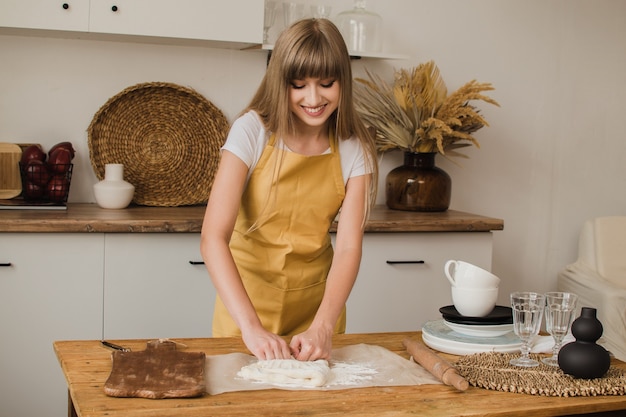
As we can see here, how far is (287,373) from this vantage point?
1.47 meters

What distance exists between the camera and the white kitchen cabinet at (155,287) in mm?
2750

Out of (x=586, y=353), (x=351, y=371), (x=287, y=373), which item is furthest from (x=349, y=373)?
(x=586, y=353)

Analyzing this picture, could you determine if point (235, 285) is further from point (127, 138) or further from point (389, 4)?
point (389, 4)

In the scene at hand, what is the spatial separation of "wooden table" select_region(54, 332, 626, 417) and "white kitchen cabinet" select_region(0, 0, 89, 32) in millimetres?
1633

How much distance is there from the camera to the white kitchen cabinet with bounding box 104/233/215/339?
2750 mm

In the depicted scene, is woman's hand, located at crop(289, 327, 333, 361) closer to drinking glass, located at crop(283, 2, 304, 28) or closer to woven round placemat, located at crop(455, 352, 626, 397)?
woven round placemat, located at crop(455, 352, 626, 397)

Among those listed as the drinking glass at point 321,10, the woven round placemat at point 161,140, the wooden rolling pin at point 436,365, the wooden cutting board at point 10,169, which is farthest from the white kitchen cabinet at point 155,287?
the wooden rolling pin at point 436,365

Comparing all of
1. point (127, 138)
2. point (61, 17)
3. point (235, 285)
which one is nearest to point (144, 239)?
point (127, 138)

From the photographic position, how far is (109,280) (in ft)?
9.00

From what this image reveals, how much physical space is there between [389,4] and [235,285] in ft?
7.00

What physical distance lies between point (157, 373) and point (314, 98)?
2.31 ft

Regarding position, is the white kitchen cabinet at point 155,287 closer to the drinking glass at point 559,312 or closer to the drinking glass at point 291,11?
the drinking glass at point 291,11

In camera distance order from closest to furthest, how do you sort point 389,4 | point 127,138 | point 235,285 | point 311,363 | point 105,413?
point 105,413 < point 311,363 < point 235,285 < point 127,138 < point 389,4

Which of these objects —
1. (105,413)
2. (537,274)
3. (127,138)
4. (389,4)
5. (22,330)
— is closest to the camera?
(105,413)
